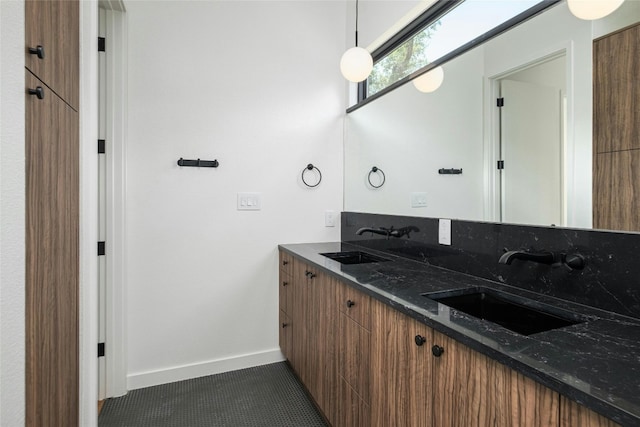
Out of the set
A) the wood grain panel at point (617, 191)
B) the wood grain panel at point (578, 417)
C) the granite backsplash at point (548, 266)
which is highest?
the wood grain panel at point (617, 191)

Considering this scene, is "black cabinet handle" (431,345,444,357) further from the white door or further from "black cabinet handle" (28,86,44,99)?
"black cabinet handle" (28,86,44,99)

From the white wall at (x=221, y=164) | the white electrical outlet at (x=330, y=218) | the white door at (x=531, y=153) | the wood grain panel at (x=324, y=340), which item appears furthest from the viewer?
the white electrical outlet at (x=330, y=218)

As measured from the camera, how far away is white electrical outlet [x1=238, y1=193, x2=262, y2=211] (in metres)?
2.48

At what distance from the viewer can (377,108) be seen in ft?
8.23

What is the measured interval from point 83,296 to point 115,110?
4.22 ft

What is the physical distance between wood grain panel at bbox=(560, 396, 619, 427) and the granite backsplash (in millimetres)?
590

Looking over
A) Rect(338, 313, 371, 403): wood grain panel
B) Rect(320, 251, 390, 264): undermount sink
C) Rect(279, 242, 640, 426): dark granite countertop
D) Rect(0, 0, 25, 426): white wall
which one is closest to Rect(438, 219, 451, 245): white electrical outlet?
Rect(279, 242, 640, 426): dark granite countertop

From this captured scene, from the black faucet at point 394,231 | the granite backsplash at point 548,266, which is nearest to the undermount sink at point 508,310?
the granite backsplash at point 548,266

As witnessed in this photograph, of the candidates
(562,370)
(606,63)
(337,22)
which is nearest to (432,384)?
(562,370)

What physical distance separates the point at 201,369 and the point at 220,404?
1.34ft

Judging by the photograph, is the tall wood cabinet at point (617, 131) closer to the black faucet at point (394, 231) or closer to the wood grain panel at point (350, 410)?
the black faucet at point (394, 231)

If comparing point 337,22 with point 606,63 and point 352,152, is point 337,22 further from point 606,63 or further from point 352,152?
point 606,63

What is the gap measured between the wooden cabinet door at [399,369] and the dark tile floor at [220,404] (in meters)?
0.80

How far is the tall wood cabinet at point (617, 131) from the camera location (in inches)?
42.6
